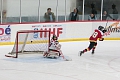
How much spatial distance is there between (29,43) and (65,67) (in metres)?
2.04

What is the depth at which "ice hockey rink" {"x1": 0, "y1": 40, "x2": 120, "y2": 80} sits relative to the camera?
22.0 ft

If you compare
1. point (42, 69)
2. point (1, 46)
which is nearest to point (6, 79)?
point (42, 69)

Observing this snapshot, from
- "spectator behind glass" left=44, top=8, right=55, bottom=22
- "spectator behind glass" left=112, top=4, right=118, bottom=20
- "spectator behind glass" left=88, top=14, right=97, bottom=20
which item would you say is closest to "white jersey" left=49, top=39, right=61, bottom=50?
"spectator behind glass" left=44, top=8, right=55, bottom=22

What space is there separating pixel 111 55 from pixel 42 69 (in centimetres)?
270

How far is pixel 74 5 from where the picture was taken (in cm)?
1390

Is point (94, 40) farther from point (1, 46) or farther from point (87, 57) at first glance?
point (1, 46)

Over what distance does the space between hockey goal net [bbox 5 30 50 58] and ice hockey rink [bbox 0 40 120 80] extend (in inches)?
7.1

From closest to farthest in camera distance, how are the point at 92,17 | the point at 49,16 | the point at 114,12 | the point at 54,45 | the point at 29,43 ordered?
1. the point at 54,45
2. the point at 29,43
3. the point at 49,16
4. the point at 92,17
5. the point at 114,12

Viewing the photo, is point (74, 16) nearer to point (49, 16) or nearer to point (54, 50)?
point (49, 16)

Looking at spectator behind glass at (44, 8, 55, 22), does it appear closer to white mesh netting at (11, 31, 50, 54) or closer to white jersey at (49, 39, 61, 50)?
white mesh netting at (11, 31, 50, 54)

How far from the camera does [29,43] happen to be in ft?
30.9

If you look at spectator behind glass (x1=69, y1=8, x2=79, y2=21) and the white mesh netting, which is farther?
spectator behind glass (x1=69, y1=8, x2=79, y2=21)

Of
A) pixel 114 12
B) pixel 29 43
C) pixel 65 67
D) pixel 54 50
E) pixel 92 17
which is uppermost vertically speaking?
pixel 114 12

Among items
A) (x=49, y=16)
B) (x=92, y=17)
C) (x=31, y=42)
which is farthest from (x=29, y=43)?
(x=92, y=17)
